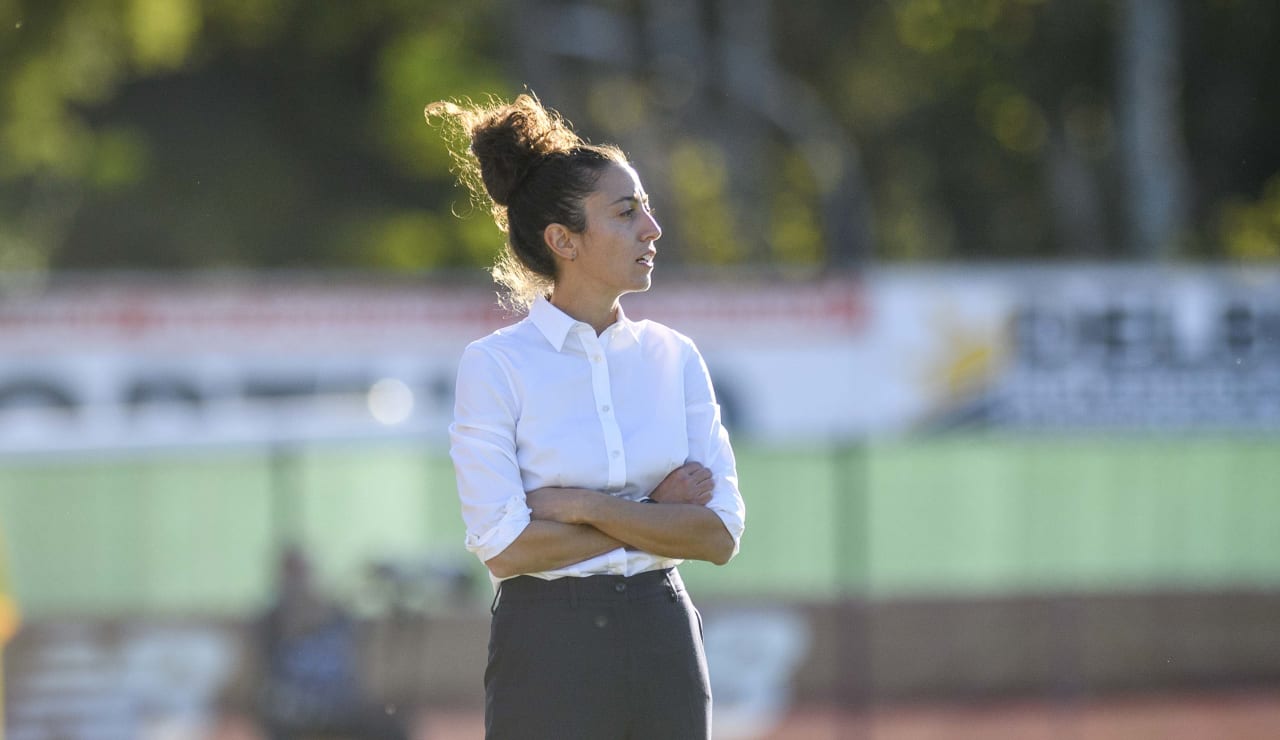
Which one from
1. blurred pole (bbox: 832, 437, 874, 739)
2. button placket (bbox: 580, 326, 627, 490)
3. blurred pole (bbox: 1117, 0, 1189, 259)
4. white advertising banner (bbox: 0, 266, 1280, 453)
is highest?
blurred pole (bbox: 1117, 0, 1189, 259)

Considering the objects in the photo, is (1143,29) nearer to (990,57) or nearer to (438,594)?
(990,57)

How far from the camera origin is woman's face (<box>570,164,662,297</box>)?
11.6 feet

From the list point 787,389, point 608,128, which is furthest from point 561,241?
point 608,128

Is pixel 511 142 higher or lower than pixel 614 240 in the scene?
higher

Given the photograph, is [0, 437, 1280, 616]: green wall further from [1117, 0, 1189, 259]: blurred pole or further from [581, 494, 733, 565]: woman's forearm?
[1117, 0, 1189, 259]: blurred pole

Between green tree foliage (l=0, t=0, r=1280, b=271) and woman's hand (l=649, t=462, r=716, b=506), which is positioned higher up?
green tree foliage (l=0, t=0, r=1280, b=271)

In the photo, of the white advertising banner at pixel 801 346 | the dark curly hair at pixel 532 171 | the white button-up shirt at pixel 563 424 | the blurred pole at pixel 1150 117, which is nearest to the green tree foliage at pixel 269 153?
the blurred pole at pixel 1150 117

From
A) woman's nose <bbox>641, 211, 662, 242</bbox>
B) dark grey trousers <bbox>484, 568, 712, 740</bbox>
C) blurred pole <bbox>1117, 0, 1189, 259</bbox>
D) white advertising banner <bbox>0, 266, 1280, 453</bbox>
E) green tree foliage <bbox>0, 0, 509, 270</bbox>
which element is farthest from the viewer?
green tree foliage <bbox>0, 0, 509, 270</bbox>

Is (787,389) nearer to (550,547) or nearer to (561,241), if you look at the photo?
(561,241)

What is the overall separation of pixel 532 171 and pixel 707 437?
0.63 metres

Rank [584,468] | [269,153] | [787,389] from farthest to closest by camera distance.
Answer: [269,153], [787,389], [584,468]

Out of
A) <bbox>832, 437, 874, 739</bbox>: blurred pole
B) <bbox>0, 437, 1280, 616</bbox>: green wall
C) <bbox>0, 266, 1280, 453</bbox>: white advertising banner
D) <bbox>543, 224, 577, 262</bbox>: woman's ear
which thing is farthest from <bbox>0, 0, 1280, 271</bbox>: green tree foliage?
<bbox>543, 224, 577, 262</bbox>: woman's ear

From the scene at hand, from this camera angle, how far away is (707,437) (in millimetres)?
3605

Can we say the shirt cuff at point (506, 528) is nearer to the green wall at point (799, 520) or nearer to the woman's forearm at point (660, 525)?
the woman's forearm at point (660, 525)
